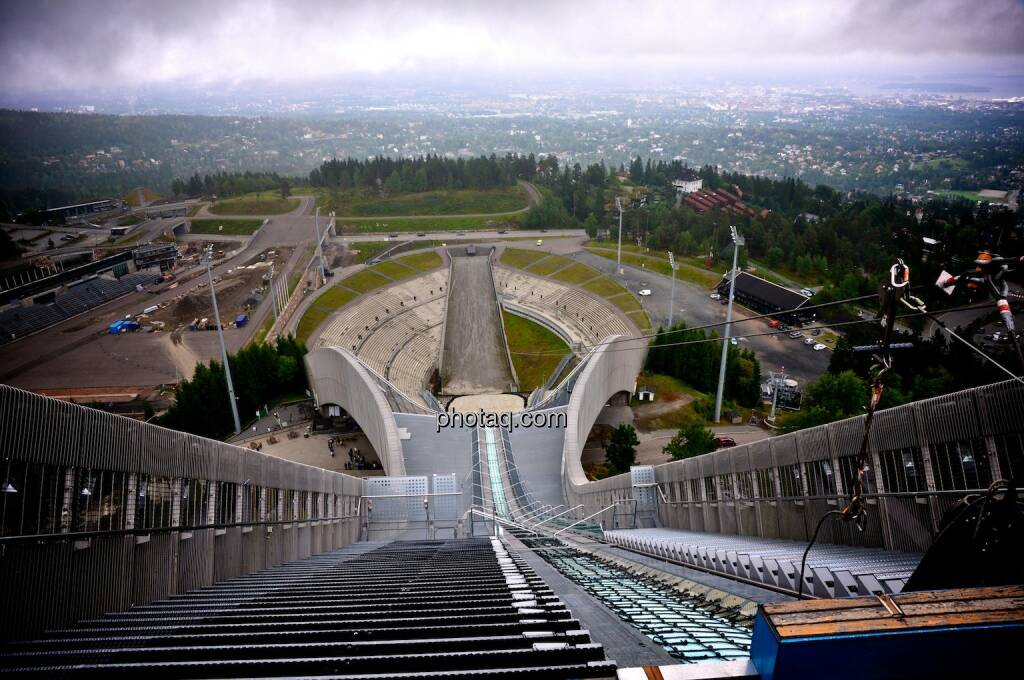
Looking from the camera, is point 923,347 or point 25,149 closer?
point 923,347

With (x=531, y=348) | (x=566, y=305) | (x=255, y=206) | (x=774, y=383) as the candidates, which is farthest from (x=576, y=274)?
(x=255, y=206)

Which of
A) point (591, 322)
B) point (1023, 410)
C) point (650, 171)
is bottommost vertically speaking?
point (1023, 410)

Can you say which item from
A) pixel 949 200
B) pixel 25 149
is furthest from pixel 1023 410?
pixel 25 149

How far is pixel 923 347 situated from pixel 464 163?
65.1 meters

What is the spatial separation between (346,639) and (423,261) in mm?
55880

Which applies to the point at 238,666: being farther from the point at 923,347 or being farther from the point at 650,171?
the point at 650,171

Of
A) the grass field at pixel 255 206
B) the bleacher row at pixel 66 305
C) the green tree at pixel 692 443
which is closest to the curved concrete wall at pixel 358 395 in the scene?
the green tree at pixel 692 443

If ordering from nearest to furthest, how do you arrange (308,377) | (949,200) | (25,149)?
(308,377), (949,200), (25,149)

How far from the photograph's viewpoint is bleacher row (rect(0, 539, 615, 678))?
2479mm

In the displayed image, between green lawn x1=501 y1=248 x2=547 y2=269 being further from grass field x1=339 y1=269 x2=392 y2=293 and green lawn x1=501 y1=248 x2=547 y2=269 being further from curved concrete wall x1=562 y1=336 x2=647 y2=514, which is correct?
curved concrete wall x1=562 y1=336 x2=647 y2=514

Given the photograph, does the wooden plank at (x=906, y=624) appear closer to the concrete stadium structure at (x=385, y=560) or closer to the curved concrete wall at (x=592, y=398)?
the concrete stadium structure at (x=385, y=560)

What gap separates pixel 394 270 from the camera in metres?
55.1

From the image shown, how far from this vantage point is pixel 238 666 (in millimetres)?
2570

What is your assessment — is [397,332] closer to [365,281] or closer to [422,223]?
[365,281]
